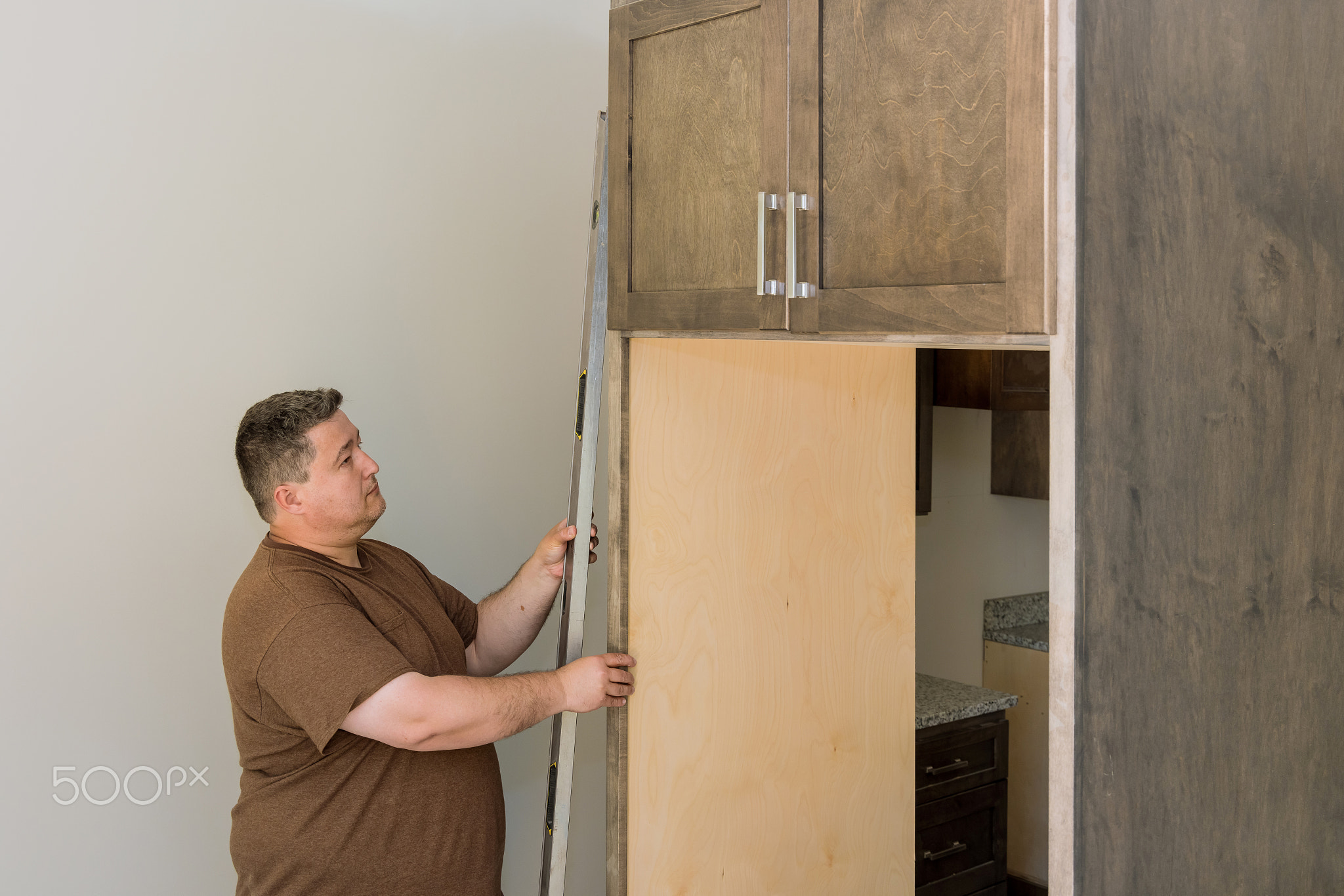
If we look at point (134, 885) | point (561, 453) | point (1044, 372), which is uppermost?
point (1044, 372)

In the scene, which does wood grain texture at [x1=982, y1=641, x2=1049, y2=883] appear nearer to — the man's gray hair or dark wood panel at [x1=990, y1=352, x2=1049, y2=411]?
dark wood panel at [x1=990, y1=352, x2=1049, y2=411]

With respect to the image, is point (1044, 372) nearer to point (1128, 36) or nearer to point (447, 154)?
point (447, 154)

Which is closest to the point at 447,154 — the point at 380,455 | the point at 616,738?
the point at 380,455

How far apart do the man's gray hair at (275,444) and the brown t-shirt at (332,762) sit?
0.36 ft

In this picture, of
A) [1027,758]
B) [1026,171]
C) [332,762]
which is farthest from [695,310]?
[1027,758]

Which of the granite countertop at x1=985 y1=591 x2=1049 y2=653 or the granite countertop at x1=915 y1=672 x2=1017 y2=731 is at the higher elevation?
the granite countertop at x1=985 y1=591 x2=1049 y2=653

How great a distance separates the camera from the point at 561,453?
8.58 feet

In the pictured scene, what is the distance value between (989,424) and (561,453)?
1817 mm

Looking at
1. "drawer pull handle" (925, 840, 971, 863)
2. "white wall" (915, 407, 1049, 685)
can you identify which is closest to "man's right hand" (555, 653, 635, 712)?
"drawer pull handle" (925, 840, 971, 863)

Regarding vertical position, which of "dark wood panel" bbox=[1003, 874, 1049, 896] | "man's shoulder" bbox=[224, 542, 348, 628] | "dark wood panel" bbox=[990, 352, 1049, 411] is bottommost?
"dark wood panel" bbox=[1003, 874, 1049, 896]

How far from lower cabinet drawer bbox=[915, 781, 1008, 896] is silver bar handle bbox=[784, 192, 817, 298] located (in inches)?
76.1

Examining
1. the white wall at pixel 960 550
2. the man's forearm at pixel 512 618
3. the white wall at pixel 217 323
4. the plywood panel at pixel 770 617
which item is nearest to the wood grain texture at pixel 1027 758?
the white wall at pixel 960 550

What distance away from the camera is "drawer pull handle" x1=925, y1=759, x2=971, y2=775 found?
296 centimetres

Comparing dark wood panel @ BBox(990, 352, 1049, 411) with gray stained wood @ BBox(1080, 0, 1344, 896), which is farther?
dark wood panel @ BBox(990, 352, 1049, 411)
